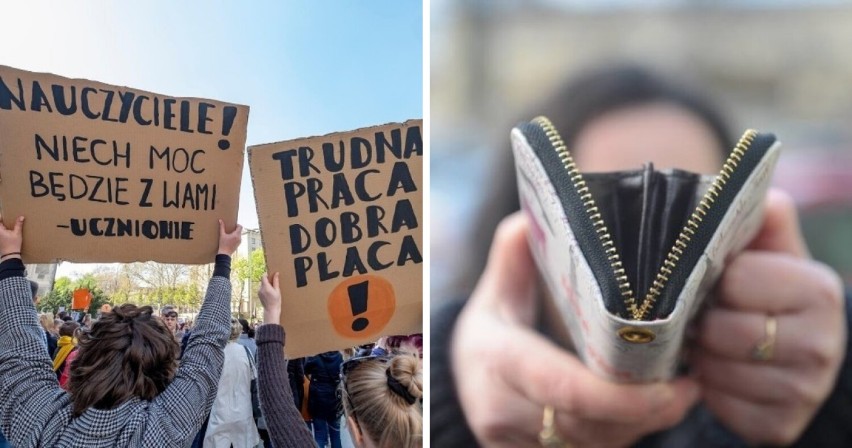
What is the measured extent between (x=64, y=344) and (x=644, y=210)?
1897mm

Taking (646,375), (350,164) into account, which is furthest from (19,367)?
(646,375)

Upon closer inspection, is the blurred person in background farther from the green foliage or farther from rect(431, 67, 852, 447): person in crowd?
rect(431, 67, 852, 447): person in crowd

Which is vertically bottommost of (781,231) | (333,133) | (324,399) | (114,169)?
(324,399)

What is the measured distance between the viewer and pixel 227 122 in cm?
184

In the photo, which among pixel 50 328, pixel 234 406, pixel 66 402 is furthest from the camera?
pixel 234 406

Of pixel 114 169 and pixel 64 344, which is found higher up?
pixel 114 169

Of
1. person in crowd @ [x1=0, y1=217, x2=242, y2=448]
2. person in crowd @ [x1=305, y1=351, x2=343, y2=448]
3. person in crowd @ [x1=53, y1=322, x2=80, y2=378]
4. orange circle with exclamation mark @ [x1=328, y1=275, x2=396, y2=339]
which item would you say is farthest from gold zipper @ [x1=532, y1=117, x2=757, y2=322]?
person in crowd @ [x1=305, y1=351, x2=343, y2=448]

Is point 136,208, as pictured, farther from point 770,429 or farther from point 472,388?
point 770,429

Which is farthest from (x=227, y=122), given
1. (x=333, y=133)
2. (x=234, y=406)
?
(x=234, y=406)

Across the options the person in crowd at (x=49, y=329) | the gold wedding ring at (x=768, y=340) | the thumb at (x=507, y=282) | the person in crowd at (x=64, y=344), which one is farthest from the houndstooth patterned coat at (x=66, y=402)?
the gold wedding ring at (x=768, y=340)

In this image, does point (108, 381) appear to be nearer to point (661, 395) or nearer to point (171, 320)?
point (171, 320)

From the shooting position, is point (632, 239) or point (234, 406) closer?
point (632, 239)

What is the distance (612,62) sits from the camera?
1.53m

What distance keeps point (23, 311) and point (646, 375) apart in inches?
49.8
